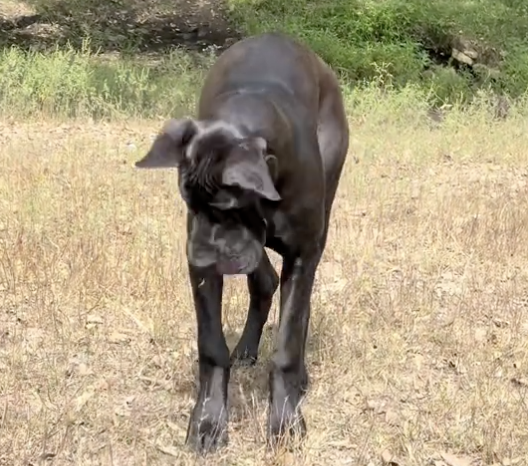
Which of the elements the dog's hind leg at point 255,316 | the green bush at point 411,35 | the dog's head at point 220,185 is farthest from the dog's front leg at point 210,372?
the green bush at point 411,35

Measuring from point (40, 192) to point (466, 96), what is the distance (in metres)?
10.7

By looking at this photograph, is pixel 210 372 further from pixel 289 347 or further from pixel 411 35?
pixel 411 35

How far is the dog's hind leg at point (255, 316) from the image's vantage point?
4.63m

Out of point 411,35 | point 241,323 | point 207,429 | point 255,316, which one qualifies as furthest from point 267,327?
point 411,35

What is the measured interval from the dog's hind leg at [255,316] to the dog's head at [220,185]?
1.14 m

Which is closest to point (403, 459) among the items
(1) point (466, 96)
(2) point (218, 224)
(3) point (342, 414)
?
(3) point (342, 414)

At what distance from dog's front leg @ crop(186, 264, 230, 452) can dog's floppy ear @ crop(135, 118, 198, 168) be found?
27.5 inches

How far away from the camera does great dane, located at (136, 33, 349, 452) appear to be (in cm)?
326

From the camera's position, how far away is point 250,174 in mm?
3109

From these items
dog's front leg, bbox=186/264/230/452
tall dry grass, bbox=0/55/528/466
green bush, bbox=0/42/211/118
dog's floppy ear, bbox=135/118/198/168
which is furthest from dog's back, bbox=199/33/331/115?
green bush, bbox=0/42/211/118

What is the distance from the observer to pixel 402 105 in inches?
514

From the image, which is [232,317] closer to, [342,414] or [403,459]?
[342,414]

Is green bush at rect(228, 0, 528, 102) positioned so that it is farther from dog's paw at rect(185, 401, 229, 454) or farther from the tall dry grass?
dog's paw at rect(185, 401, 229, 454)

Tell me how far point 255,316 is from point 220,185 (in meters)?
1.61
